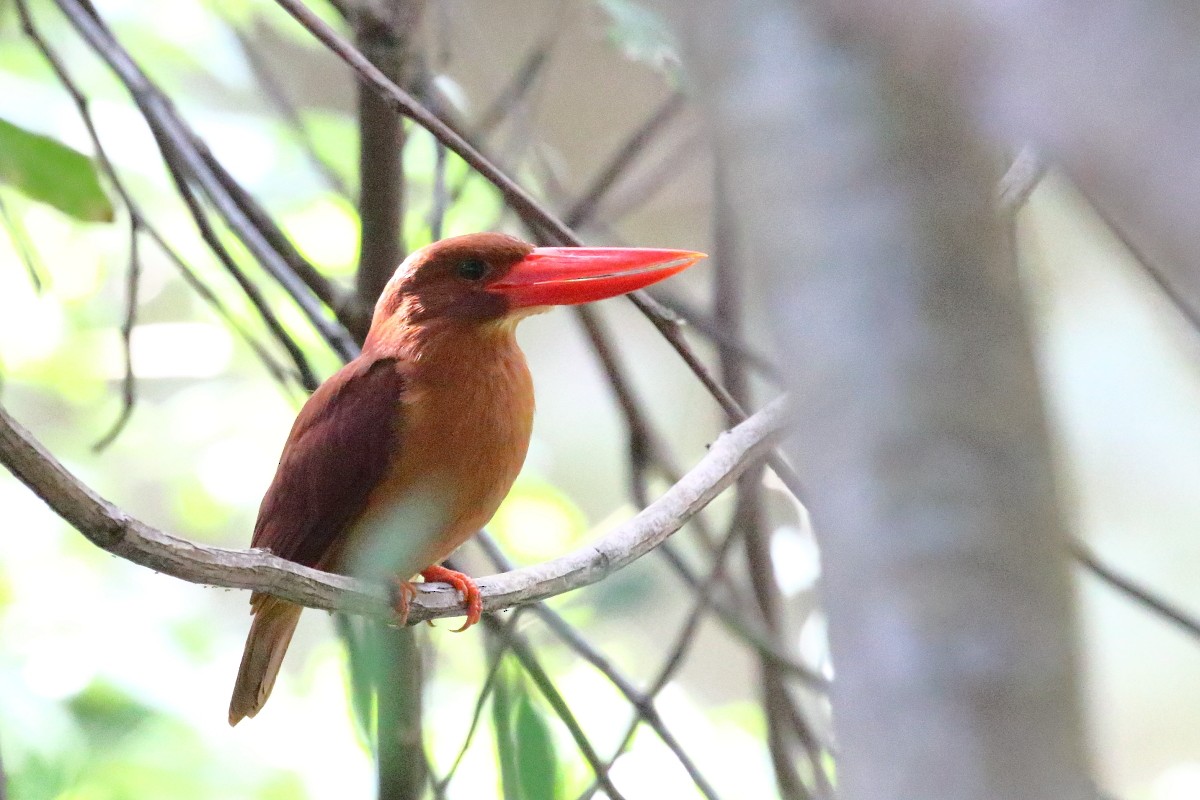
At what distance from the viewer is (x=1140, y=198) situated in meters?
0.26

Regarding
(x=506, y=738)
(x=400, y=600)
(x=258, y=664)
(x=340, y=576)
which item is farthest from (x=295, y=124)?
(x=506, y=738)

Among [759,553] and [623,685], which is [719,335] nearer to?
[759,553]

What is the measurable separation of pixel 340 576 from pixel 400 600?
0.57 ft

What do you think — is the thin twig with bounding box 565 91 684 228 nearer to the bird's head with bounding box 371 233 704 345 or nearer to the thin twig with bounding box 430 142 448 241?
the thin twig with bounding box 430 142 448 241

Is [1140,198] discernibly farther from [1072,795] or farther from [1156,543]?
[1156,543]

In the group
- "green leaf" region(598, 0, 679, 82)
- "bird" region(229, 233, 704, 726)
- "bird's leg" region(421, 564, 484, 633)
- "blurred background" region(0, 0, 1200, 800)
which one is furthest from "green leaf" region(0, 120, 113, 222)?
"green leaf" region(598, 0, 679, 82)

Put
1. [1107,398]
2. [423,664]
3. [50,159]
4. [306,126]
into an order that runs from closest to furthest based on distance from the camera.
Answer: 1. [423,664]
2. [50,159]
3. [306,126]
4. [1107,398]

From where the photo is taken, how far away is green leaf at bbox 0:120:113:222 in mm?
1715

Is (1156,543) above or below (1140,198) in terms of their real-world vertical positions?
above

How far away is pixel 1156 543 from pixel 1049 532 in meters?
3.55

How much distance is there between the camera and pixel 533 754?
1.09m

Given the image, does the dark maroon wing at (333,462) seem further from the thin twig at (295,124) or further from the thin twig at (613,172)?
the thin twig at (295,124)

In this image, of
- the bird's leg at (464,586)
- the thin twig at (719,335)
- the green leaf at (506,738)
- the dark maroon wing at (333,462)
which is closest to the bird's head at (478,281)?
the dark maroon wing at (333,462)

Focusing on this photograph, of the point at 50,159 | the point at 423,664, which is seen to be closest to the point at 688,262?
the point at 423,664
